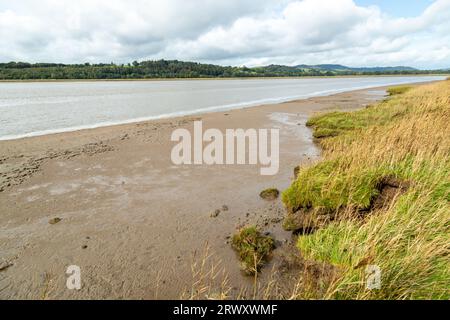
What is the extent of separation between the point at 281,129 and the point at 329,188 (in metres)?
13.0

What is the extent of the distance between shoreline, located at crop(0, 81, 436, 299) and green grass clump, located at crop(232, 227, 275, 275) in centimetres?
17

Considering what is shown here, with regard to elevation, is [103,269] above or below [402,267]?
below

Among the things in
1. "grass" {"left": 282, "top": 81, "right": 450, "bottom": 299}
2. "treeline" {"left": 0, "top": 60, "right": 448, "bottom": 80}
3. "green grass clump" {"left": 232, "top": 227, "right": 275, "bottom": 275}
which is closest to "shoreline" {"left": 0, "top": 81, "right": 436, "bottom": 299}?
"green grass clump" {"left": 232, "top": 227, "right": 275, "bottom": 275}

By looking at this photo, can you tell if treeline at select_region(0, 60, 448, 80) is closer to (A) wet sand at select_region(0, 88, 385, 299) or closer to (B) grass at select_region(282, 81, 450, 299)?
(A) wet sand at select_region(0, 88, 385, 299)

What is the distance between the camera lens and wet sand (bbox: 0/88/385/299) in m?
4.88

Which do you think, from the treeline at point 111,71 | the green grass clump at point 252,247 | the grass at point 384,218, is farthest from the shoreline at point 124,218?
the treeline at point 111,71

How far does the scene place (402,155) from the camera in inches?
286

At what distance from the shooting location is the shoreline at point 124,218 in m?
4.91

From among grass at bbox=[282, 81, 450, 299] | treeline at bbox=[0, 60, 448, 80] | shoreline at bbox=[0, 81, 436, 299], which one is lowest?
shoreline at bbox=[0, 81, 436, 299]

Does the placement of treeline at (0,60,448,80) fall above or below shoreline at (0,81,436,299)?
above
